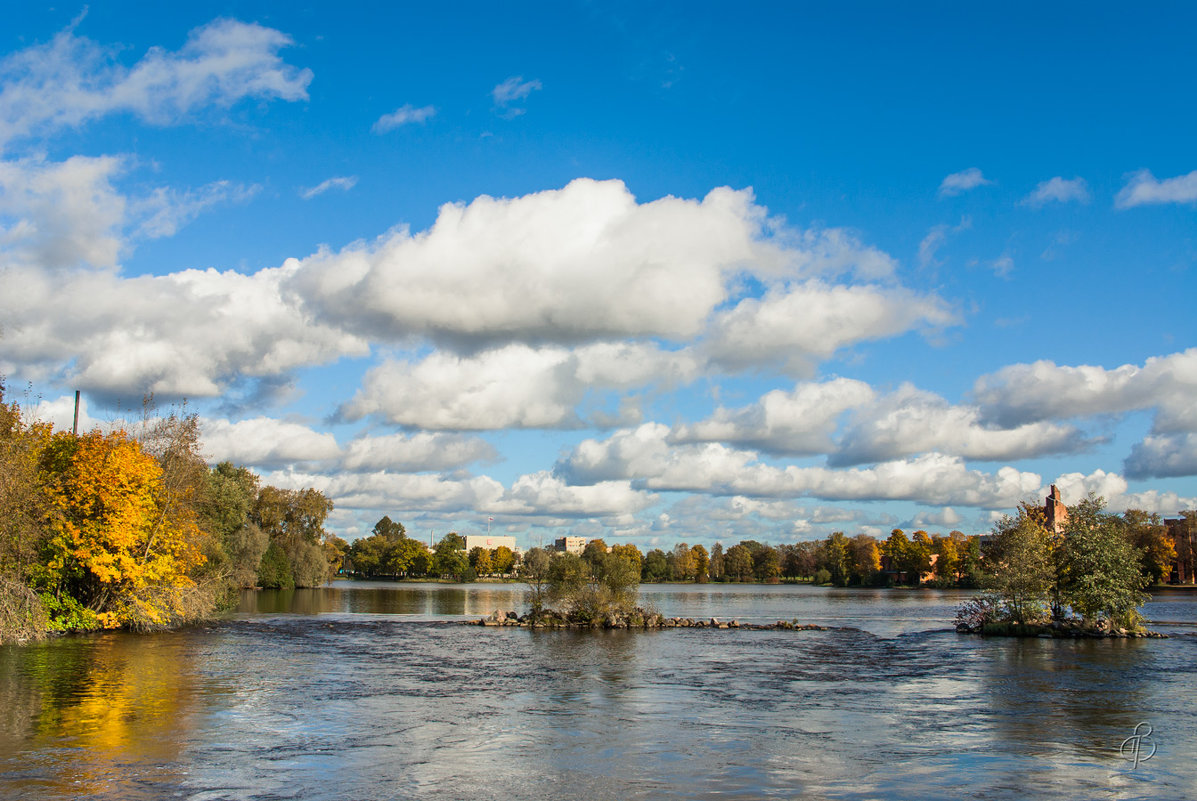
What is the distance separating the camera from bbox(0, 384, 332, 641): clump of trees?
119 ft

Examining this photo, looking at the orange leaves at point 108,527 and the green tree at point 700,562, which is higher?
the orange leaves at point 108,527

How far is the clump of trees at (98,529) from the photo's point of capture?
36.2 m

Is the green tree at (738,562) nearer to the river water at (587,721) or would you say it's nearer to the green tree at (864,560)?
the green tree at (864,560)

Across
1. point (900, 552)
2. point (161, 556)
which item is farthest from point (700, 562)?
point (161, 556)

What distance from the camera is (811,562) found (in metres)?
190

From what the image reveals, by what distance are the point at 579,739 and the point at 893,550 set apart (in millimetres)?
150270

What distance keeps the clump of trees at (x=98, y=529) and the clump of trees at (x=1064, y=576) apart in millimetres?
46550

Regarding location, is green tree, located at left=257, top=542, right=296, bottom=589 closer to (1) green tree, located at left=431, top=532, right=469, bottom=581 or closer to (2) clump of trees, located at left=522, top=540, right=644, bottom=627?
(2) clump of trees, located at left=522, top=540, right=644, bottom=627

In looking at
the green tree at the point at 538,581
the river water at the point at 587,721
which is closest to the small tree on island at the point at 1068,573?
the river water at the point at 587,721

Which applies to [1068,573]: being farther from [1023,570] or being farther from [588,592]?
[588,592]

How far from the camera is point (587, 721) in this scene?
2236 centimetres

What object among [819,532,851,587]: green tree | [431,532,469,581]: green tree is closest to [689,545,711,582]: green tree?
[819,532,851,587]: green tree

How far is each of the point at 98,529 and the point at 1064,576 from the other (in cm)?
5256

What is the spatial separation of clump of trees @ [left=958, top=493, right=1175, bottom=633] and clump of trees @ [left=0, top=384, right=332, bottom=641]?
153ft
